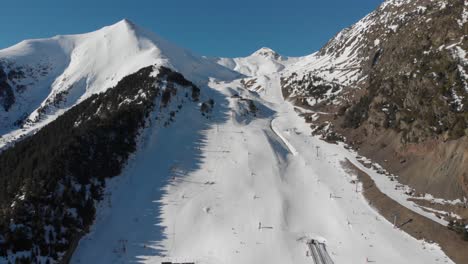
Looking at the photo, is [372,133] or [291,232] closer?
[291,232]

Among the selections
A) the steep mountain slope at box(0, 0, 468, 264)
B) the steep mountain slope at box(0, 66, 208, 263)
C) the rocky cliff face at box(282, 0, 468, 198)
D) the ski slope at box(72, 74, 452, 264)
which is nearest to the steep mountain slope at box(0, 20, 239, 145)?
the steep mountain slope at box(0, 0, 468, 264)

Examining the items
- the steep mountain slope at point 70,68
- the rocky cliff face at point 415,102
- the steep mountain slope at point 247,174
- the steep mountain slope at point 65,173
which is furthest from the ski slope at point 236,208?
the steep mountain slope at point 70,68

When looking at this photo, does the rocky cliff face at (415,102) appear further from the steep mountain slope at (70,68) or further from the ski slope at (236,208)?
the steep mountain slope at (70,68)

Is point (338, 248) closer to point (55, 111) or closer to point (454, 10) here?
point (454, 10)

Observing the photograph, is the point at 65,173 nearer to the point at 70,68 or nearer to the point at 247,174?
the point at 247,174

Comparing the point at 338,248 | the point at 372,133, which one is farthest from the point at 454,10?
the point at 338,248

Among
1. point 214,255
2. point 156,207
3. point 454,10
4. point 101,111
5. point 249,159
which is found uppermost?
point 454,10
